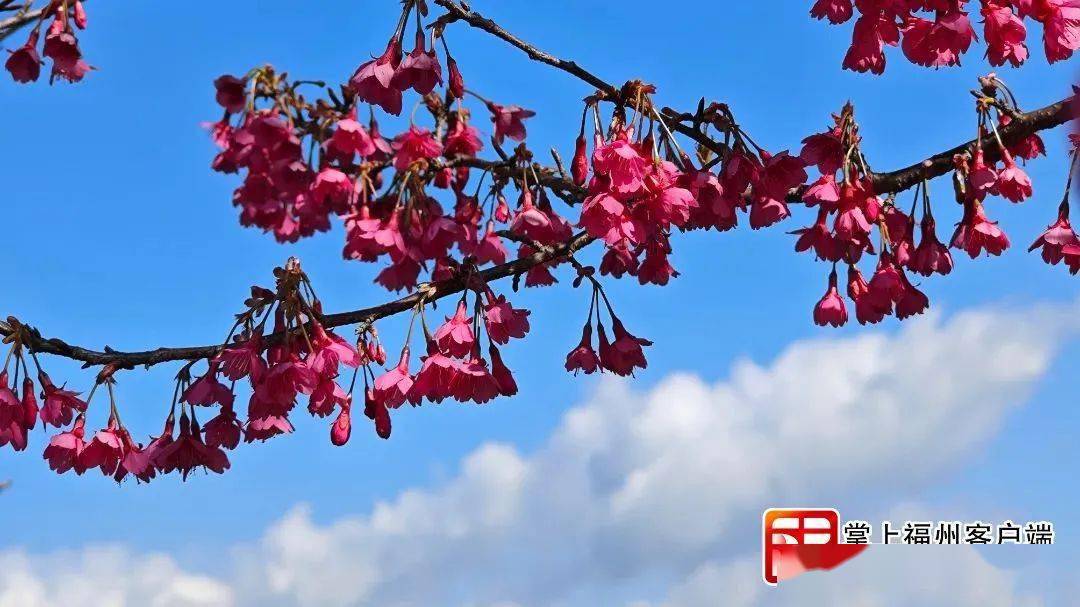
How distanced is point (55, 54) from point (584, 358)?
9.15 feet

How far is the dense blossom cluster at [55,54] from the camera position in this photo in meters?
5.15

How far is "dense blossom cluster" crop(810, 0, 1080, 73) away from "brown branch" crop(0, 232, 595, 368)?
174 cm

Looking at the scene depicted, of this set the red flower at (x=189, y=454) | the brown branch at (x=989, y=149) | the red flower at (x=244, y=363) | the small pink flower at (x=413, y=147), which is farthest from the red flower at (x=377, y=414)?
the brown branch at (x=989, y=149)

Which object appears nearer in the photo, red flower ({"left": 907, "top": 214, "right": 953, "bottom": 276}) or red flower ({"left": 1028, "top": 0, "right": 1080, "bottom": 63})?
red flower ({"left": 1028, "top": 0, "right": 1080, "bottom": 63})

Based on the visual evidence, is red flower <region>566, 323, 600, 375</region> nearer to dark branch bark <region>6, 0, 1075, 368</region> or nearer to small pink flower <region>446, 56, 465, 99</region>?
dark branch bark <region>6, 0, 1075, 368</region>

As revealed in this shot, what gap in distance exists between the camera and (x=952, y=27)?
14.6ft

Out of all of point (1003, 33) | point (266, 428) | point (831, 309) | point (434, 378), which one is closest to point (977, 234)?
point (831, 309)

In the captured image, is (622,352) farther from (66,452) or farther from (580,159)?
(66,452)

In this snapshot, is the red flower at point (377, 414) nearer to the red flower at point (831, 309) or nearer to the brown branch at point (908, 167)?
the brown branch at point (908, 167)

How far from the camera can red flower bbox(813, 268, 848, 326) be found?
18.2ft

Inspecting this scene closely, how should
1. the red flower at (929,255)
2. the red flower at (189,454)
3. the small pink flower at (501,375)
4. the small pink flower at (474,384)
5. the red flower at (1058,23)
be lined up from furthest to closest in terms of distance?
the red flower at (929,255) < the red flower at (189,454) < the small pink flower at (501,375) < the small pink flower at (474,384) < the red flower at (1058,23)

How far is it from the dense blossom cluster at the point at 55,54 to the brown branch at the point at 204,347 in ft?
3.79

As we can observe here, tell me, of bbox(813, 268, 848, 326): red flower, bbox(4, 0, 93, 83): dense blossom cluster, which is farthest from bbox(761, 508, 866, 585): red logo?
bbox(4, 0, 93, 83): dense blossom cluster

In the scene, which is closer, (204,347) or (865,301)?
(204,347)
